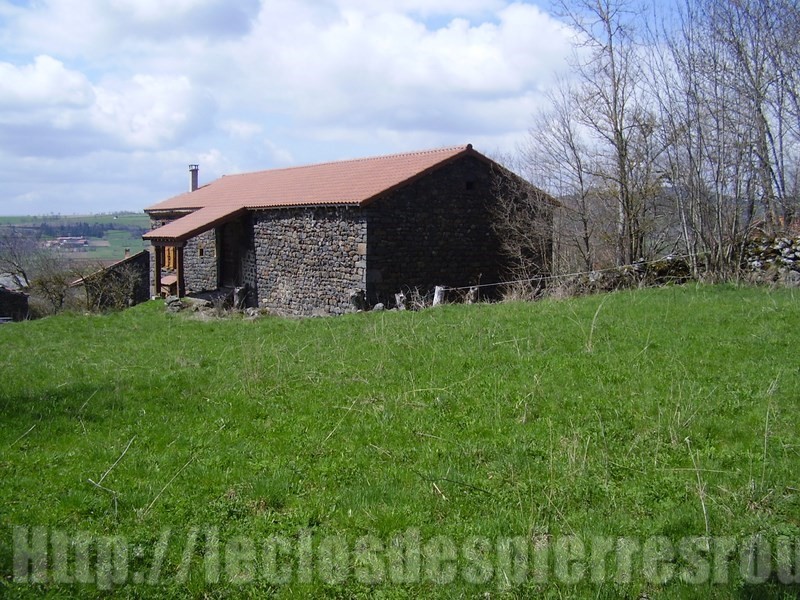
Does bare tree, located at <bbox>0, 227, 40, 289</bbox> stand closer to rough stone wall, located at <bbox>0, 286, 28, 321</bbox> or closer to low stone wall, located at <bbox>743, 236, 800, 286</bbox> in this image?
rough stone wall, located at <bbox>0, 286, 28, 321</bbox>

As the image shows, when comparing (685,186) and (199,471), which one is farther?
(685,186)

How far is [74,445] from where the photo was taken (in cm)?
562

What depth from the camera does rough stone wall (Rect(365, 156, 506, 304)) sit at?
18.3 meters

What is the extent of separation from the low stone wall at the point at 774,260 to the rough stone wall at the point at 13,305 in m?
29.9

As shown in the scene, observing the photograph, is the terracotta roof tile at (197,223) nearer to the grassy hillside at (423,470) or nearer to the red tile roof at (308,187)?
the red tile roof at (308,187)

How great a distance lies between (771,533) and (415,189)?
51.5ft

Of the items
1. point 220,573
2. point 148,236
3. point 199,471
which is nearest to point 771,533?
point 220,573

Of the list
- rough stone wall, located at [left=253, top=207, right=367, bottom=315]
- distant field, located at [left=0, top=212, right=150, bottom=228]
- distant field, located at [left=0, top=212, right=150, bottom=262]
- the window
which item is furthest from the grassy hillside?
distant field, located at [left=0, top=212, right=150, bottom=228]

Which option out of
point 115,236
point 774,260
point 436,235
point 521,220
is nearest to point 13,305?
point 436,235

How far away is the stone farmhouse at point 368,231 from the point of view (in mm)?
18406

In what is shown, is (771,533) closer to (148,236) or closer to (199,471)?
(199,471)

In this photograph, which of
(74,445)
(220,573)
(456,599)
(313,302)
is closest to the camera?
(456,599)

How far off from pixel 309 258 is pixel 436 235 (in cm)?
386

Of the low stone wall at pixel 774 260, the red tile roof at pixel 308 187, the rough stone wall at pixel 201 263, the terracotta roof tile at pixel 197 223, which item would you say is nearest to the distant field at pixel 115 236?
the rough stone wall at pixel 201 263
